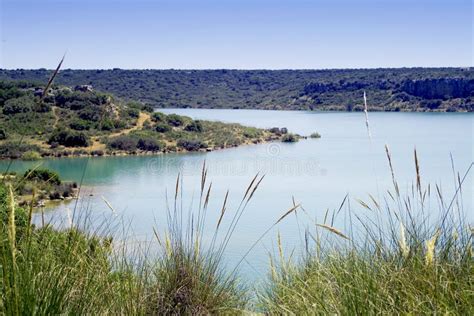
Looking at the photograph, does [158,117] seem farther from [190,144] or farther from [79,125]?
[79,125]

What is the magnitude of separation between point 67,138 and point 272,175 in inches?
550

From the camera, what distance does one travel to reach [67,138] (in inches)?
1399

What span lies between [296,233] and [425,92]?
6703 centimetres

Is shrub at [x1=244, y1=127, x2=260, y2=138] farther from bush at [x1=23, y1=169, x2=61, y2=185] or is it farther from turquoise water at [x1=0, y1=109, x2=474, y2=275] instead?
bush at [x1=23, y1=169, x2=61, y2=185]

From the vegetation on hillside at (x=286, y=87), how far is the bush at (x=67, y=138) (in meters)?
35.8

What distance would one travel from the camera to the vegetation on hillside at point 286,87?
7506 centimetres

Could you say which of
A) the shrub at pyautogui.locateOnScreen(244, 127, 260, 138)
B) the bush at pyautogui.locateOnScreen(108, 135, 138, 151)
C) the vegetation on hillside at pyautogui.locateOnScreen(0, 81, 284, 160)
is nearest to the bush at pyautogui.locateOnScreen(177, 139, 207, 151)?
the vegetation on hillside at pyautogui.locateOnScreen(0, 81, 284, 160)

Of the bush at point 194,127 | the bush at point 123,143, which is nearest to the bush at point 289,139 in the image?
the bush at point 194,127

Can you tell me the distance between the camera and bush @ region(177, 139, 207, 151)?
127 feet

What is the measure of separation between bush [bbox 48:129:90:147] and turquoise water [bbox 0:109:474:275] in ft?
7.97

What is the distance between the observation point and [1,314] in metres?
2.32

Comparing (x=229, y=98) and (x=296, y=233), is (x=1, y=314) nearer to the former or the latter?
(x=296, y=233)

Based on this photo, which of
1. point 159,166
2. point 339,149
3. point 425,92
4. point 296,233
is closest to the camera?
point 296,233

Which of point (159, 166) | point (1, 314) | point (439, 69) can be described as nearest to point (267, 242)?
point (1, 314)
